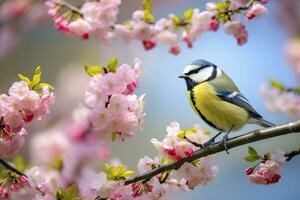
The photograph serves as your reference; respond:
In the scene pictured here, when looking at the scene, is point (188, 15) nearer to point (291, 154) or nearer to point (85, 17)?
point (85, 17)

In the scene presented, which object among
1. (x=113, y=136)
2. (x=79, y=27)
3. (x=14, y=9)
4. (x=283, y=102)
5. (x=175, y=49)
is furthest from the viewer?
(x=283, y=102)

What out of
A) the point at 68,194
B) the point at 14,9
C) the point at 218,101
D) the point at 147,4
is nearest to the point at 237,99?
the point at 218,101

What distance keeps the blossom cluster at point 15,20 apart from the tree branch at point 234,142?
96 centimetres

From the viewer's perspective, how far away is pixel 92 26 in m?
1.73

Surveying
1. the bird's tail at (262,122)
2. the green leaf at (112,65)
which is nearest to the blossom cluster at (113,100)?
the green leaf at (112,65)

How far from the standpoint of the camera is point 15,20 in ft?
6.92

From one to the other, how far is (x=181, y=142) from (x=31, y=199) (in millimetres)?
385

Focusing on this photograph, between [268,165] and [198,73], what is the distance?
0.65 m

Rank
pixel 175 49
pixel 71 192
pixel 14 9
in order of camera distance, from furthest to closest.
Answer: pixel 14 9, pixel 175 49, pixel 71 192

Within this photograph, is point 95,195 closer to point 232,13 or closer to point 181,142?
point 181,142

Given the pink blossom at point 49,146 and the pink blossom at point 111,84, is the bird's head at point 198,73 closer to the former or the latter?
the pink blossom at point 49,146

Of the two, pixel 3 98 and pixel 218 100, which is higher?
pixel 3 98

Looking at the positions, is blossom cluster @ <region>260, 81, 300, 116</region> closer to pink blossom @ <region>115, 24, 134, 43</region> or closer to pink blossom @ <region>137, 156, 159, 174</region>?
pink blossom @ <region>115, 24, 134, 43</region>

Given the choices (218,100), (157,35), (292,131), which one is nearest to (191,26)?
(157,35)
